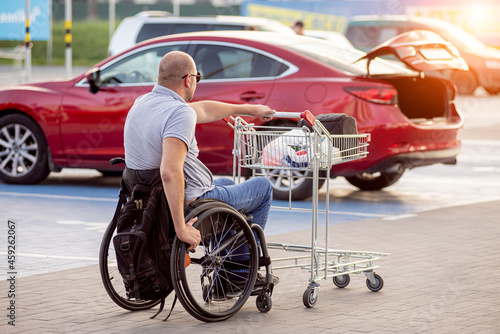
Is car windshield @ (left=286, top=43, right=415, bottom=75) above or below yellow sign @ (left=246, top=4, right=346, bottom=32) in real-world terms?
above

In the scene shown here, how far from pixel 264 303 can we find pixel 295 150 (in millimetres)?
926

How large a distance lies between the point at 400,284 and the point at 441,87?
4.30 meters

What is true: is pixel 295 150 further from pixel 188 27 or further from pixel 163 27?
pixel 163 27

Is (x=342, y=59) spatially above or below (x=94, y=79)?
above

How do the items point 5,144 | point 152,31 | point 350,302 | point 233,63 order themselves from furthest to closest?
1. point 152,31
2. point 5,144
3. point 233,63
4. point 350,302

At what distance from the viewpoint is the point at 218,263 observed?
5574mm

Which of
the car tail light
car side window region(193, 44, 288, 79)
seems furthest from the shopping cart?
car side window region(193, 44, 288, 79)

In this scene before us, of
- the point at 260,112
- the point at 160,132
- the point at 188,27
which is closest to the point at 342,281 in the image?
the point at 260,112

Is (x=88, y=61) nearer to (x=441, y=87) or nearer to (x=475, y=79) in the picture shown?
(x=475, y=79)

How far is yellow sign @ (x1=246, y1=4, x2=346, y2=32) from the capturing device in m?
36.4

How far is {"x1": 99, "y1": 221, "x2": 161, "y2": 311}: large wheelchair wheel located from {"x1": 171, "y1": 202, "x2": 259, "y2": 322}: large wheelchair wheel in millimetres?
352

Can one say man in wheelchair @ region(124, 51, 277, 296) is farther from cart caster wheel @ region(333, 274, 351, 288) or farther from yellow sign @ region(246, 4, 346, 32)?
yellow sign @ region(246, 4, 346, 32)

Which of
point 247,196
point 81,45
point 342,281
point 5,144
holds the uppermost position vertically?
point 247,196

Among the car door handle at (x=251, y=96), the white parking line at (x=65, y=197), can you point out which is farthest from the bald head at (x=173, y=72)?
the white parking line at (x=65, y=197)
